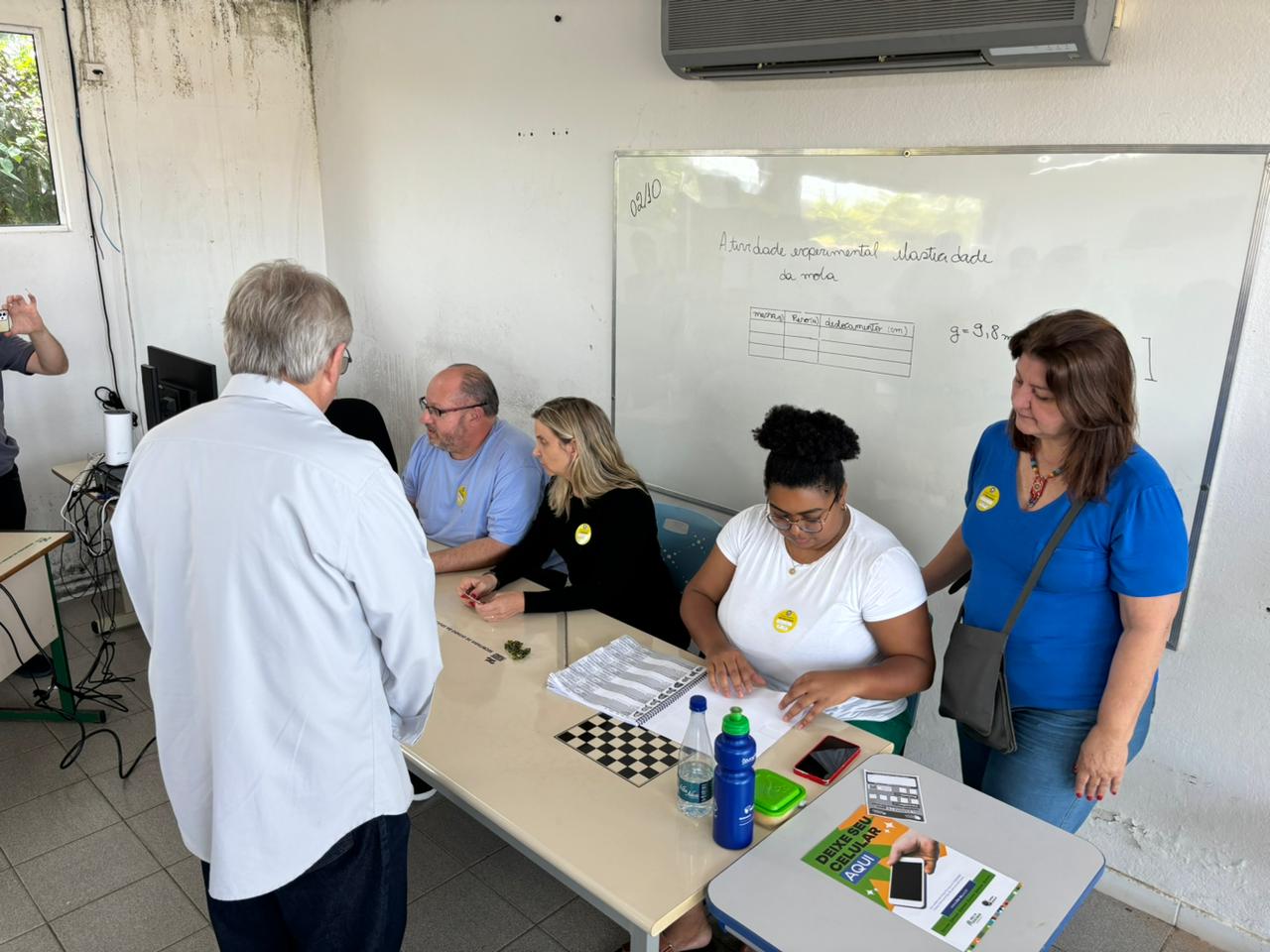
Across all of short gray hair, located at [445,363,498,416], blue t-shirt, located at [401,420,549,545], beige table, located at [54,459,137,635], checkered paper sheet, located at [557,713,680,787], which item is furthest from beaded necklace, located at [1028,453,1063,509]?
beige table, located at [54,459,137,635]

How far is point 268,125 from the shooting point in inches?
168

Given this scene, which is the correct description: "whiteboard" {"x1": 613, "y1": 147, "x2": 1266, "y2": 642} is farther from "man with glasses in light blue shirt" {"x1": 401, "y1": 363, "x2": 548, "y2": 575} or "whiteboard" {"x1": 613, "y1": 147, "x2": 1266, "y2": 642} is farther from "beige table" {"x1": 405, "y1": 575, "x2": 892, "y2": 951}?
"beige table" {"x1": 405, "y1": 575, "x2": 892, "y2": 951}

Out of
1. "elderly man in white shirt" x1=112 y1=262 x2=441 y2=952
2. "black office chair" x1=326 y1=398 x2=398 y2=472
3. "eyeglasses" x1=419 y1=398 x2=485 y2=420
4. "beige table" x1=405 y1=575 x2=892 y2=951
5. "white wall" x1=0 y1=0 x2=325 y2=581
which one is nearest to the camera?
"elderly man in white shirt" x1=112 y1=262 x2=441 y2=952

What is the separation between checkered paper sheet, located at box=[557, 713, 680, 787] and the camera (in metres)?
1.67

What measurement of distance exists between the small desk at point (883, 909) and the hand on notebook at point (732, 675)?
0.33m

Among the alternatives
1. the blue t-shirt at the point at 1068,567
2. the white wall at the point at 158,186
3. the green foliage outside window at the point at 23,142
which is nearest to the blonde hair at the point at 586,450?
the blue t-shirt at the point at 1068,567

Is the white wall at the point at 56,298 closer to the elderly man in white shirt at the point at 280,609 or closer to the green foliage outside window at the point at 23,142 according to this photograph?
the green foliage outside window at the point at 23,142

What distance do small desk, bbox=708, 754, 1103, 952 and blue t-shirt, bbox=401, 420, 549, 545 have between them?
1394 millimetres

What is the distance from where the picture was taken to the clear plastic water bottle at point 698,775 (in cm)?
153

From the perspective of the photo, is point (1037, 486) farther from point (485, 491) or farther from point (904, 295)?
point (485, 491)

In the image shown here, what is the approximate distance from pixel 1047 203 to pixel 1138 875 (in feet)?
5.63

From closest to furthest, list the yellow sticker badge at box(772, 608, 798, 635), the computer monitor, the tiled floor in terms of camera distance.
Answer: the yellow sticker badge at box(772, 608, 798, 635) < the tiled floor < the computer monitor

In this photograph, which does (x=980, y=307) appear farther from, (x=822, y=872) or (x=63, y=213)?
(x=63, y=213)

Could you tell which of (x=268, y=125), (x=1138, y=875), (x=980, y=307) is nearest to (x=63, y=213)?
(x=268, y=125)
